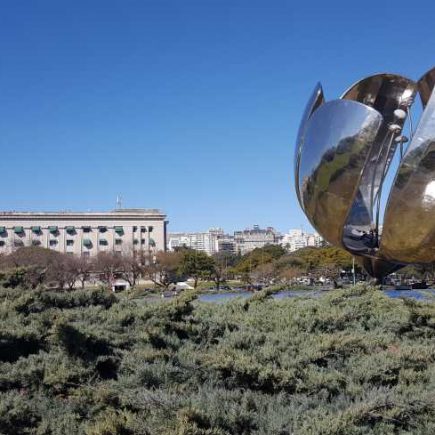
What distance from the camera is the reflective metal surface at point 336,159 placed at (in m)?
4.19

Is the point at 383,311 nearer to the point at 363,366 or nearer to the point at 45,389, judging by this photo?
the point at 363,366

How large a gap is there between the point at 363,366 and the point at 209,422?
1.71 meters

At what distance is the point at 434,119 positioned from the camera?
389 centimetres

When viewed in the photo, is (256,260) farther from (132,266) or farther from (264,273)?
(132,266)

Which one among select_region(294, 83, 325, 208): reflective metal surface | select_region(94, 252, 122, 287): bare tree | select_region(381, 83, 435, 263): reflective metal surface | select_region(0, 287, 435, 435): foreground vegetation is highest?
select_region(94, 252, 122, 287): bare tree

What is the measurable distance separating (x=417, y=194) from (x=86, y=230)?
73095 mm

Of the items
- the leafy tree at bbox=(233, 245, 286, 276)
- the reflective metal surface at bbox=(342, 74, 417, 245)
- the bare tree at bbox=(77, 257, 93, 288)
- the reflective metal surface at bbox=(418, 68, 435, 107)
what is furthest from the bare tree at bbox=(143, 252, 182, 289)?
the reflective metal surface at bbox=(418, 68, 435, 107)

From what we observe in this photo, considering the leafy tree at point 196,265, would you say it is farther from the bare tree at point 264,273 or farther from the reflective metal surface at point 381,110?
the reflective metal surface at point 381,110

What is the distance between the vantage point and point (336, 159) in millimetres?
4320

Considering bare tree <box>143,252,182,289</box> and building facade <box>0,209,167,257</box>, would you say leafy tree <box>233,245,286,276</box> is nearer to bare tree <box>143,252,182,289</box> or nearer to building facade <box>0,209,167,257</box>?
bare tree <box>143,252,182,289</box>

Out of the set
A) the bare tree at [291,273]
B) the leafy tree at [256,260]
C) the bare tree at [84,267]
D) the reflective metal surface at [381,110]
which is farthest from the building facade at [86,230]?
the reflective metal surface at [381,110]

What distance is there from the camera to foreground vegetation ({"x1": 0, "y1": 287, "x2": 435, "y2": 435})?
11.4 ft

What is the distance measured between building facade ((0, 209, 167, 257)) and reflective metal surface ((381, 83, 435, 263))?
6748 centimetres

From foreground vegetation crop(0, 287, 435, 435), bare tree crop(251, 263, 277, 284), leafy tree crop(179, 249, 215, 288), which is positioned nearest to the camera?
foreground vegetation crop(0, 287, 435, 435)
